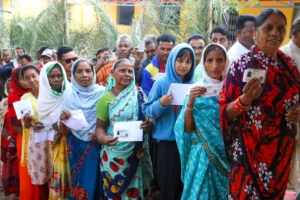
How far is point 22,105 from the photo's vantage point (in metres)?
3.39

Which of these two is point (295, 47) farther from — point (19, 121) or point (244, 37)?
point (19, 121)

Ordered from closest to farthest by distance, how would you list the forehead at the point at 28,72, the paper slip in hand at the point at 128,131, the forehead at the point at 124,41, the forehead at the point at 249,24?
the paper slip in hand at the point at 128,131, the forehead at the point at 249,24, the forehead at the point at 28,72, the forehead at the point at 124,41

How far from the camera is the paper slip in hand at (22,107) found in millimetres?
3381

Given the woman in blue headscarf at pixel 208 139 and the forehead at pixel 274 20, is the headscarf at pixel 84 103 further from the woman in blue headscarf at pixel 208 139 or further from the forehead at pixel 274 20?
the forehead at pixel 274 20

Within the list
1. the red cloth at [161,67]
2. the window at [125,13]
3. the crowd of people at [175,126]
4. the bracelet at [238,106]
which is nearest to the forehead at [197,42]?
the crowd of people at [175,126]

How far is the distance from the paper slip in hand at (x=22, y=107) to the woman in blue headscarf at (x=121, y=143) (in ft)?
2.69

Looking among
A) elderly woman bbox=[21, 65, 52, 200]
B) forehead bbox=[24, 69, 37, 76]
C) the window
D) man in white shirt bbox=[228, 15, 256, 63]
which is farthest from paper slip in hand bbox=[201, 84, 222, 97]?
the window

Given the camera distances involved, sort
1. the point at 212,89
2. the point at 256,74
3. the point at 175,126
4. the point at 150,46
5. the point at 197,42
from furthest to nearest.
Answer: the point at 150,46 < the point at 197,42 < the point at 175,126 < the point at 212,89 < the point at 256,74

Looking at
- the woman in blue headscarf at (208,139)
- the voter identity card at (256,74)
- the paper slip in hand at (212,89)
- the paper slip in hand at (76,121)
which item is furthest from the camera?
the paper slip in hand at (76,121)

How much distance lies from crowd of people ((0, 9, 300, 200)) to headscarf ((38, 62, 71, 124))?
1 cm

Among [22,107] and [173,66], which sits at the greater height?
[173,66]

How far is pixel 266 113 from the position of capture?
83.7 inches

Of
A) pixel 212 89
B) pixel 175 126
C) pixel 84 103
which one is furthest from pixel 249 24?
pixel 84 103

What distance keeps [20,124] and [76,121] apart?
45.3 inches
